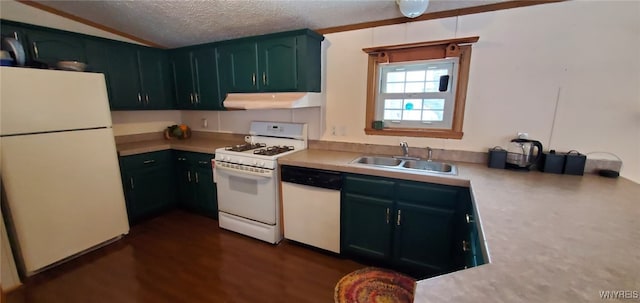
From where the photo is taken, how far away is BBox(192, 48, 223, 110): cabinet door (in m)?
3.01

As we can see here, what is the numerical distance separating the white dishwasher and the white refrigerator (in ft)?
5.64

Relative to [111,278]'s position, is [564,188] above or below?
above

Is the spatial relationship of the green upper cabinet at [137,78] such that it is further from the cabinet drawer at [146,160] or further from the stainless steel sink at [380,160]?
the stainless steel sink at [380,160]

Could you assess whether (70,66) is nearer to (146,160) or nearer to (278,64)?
(146,160)

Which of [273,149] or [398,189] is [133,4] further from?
[398,189]

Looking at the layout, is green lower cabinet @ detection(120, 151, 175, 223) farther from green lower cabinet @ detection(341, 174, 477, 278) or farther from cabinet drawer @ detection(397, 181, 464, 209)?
cabinet drawer @ detection(397, 181, 464, 209)

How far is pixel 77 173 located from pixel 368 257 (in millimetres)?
2641

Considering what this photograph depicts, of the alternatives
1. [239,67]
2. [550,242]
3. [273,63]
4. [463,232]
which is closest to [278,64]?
[273,63]

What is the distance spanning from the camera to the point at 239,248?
8.14 feet

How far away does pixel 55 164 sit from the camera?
6.85 ft

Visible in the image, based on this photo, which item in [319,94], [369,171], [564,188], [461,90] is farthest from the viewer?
[319,94]

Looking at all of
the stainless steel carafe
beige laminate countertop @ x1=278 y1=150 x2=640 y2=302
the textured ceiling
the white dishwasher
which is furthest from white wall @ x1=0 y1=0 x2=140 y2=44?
the stainless steel carafe

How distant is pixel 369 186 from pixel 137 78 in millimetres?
3016

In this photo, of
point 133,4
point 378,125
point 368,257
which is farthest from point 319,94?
point 133,4
